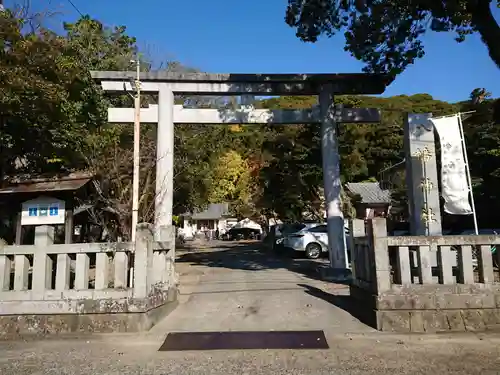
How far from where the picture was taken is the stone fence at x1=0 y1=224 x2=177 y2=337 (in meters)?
7.61

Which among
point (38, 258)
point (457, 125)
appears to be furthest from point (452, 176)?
point (38, 258)

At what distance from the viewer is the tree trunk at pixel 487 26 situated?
1047cm

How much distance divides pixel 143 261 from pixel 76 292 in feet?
4.02

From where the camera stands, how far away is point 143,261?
7.84 m

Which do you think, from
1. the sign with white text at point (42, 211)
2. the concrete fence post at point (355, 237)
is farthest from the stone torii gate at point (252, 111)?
the concrete fence post at point (355, 237)

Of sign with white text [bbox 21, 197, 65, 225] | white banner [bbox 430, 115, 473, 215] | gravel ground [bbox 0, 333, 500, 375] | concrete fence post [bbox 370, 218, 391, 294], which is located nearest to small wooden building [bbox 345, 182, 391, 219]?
white banner [bbox 430, 115, 473, 215]

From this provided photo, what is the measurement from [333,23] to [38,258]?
9896mm

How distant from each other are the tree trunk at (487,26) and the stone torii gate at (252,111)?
3009 mm

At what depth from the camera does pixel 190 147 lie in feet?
74.6

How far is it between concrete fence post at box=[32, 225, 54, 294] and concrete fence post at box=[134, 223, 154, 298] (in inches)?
61.4

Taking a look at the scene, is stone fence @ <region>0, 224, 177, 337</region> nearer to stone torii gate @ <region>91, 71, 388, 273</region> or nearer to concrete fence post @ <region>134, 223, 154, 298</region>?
concrete fence post @ <region>134, 223, 154, 298</region>

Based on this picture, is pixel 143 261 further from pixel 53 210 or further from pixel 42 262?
pixel 53 210

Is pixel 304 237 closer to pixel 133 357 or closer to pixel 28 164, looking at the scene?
pixel 28 164

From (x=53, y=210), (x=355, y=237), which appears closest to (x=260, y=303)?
(x=355, y=237)
